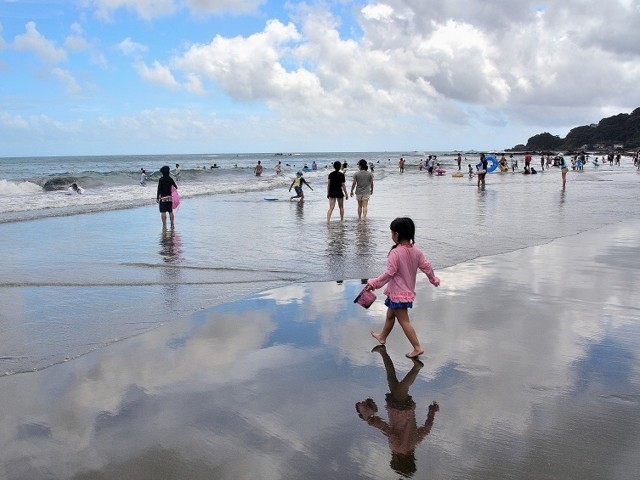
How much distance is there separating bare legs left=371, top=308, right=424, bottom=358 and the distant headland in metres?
130

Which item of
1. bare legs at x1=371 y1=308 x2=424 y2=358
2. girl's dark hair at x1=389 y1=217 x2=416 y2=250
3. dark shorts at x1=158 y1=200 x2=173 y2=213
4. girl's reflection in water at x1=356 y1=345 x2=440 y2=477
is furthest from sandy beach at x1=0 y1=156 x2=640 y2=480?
dark shorts at x1=158 y1=200 x2=173 y2=213

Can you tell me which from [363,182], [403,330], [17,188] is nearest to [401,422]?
[403,330]

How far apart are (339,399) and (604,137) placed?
151m

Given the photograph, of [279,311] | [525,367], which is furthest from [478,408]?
[279,311]

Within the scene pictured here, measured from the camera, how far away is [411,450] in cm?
375

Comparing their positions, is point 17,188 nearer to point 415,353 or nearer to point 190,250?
point 190,250

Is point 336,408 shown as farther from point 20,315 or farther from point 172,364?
point 20,315

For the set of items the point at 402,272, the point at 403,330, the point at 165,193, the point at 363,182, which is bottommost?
the point at 403,330

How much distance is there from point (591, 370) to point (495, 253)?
635cm

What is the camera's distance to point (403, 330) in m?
5.78

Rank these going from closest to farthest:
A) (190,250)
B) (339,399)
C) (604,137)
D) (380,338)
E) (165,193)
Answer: (339,399) < (380,338) < (190,250) < (165,193) < (604,137)

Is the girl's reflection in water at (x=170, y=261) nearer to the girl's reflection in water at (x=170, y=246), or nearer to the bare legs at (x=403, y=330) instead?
the girl's reflection in water at (x=170, y=246)

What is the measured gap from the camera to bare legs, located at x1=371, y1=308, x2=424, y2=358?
5.54 meters

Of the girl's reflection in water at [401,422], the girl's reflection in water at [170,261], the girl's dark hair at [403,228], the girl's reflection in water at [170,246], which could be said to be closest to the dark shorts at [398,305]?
the girl's dark hair at [403,228]
